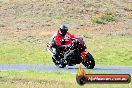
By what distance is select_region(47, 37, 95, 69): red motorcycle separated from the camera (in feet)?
85.9

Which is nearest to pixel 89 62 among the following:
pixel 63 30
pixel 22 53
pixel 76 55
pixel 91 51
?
pixel 76 55

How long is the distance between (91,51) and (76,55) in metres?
11.6

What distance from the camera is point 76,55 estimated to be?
1053 inches

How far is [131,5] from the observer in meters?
62.5

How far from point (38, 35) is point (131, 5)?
1852cm

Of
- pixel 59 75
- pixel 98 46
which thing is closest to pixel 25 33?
pixel 98 46

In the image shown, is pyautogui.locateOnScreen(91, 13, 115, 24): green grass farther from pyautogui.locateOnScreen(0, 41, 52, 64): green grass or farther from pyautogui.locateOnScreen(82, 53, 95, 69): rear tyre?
pyautogui.locateOnScreen(82, 53, 95, 69): rear tyre

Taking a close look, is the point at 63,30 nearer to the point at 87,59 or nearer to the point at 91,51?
the point at 87,59

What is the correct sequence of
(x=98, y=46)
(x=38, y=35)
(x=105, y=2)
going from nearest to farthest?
(x=98, y=46), (x=38, y=35), (x=105, y=2)

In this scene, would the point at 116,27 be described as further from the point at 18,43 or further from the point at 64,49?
the point at 64,49

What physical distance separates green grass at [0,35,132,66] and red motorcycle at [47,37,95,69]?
5470mm

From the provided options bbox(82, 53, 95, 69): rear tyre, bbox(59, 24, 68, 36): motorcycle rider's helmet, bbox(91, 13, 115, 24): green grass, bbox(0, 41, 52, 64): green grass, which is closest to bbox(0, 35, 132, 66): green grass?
bbox(0, 41, 52, 64): green grass

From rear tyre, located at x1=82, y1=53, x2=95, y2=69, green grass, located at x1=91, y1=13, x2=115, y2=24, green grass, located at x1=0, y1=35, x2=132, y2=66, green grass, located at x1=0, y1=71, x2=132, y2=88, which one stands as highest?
green grass, located at x1=0, y1=71, x2=132, y2=88

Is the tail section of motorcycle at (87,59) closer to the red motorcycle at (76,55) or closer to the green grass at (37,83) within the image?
the red motorcycle at (76,55)
